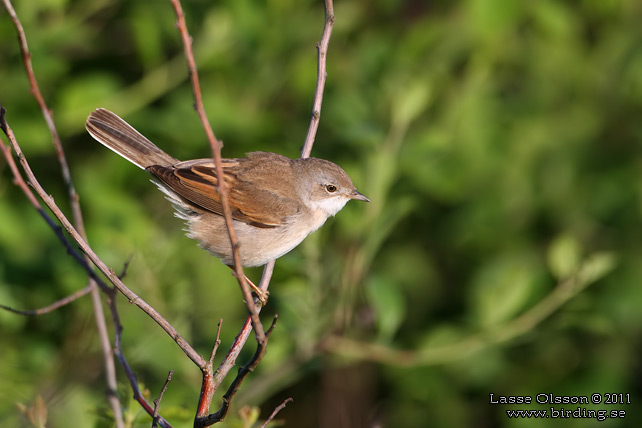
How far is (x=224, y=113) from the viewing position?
4.75m

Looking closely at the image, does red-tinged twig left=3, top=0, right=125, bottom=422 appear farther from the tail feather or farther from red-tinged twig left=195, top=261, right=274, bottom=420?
the tail feather

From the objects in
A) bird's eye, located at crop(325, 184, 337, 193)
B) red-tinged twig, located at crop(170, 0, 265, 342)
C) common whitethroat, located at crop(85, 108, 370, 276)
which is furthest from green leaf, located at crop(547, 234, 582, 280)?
red-tinged twig, located at crop(170, 0, 265, 342)

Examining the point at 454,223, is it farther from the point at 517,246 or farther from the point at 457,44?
the point at 457,44

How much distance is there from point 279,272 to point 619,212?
2578mm

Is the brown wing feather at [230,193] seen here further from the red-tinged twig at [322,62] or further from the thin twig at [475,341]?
the thin twig at [475,341]

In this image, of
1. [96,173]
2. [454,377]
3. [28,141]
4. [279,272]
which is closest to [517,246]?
[454,377]

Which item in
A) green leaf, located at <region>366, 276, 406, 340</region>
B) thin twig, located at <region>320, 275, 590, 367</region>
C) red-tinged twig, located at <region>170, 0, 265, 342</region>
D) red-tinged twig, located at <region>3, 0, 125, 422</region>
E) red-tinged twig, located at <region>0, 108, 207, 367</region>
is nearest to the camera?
red-tinged twig, located at <region>170, 0, 265, 342</region>

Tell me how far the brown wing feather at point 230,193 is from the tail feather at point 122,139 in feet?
0.60

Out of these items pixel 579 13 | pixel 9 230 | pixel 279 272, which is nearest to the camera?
pixel 9 230

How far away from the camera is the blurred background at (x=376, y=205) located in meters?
4.15

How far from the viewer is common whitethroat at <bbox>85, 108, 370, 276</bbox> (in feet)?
12.2

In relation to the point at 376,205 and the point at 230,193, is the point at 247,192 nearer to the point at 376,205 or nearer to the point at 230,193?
the point at 230,193

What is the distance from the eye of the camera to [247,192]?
388 cm

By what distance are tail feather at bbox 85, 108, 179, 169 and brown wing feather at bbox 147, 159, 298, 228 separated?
182 millimetres
